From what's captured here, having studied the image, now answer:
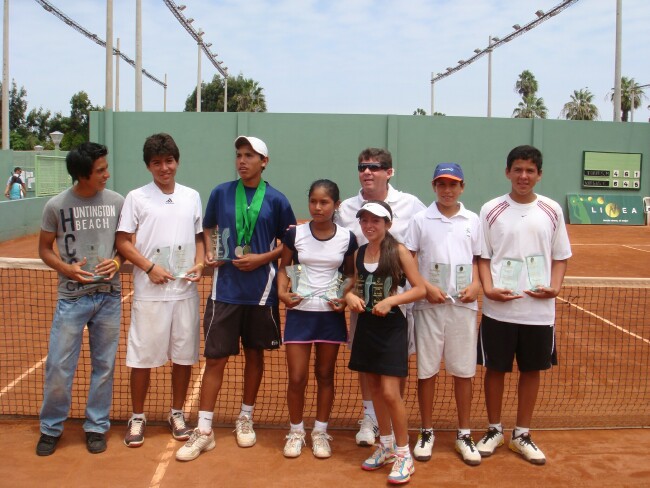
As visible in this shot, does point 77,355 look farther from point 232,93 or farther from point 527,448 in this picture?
point 232,93

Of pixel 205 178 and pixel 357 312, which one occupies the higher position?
pixel 205 178

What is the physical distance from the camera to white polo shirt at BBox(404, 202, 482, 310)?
13.0 feet

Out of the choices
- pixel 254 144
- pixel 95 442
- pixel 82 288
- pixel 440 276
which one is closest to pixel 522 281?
pixel 440 276

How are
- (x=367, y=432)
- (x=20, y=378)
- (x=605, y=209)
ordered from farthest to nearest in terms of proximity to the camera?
(x=605, y=209), (x=20, y=378), (x=367, y=432)

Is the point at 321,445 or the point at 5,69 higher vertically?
the point at 5,69

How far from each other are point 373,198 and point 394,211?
179 mm

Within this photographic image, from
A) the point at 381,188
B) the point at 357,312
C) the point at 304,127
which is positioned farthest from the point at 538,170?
the point at 304,127

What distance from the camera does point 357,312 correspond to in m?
3.88

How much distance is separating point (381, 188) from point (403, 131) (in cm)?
1958

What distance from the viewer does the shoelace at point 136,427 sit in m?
4.15

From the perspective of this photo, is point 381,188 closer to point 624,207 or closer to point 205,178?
point 205,178

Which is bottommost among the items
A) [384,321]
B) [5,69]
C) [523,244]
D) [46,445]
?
[46,445]

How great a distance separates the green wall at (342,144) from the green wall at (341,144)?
0.04 meters

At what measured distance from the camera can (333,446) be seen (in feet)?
13.9
